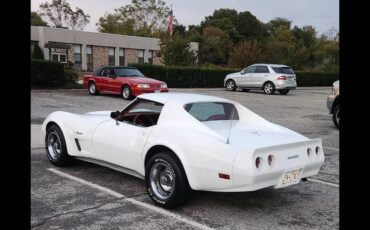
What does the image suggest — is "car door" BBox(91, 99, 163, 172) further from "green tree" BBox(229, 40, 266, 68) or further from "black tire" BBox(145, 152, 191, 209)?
"green tree" BBox(229, 40, 266, 68)

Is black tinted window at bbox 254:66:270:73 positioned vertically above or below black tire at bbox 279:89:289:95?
above

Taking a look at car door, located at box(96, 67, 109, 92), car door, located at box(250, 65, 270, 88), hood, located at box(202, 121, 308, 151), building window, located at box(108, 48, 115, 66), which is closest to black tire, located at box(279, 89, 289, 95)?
car door, located at box(250, 65, 270, 88)

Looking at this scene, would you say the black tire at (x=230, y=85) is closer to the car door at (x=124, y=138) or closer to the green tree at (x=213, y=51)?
the car door at (x=124, y=138)

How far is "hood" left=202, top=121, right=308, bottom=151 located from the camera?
4.39 metres

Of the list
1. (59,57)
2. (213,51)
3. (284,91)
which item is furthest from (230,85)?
(213,51)

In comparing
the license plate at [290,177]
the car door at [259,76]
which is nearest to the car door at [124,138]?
the license plate at [290,177]

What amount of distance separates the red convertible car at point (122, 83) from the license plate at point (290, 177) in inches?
474

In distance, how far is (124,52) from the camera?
4344 centimetres

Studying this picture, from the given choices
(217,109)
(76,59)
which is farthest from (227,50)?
(217,109)

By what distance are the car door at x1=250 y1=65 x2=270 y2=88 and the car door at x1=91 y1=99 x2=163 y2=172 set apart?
18.1m

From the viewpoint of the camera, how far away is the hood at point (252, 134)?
4395 mm

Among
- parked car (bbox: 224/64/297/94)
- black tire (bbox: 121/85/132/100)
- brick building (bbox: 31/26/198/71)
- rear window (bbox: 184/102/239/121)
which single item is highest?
brick building (bbox: 31/26/198/71)

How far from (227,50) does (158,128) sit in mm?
52998
